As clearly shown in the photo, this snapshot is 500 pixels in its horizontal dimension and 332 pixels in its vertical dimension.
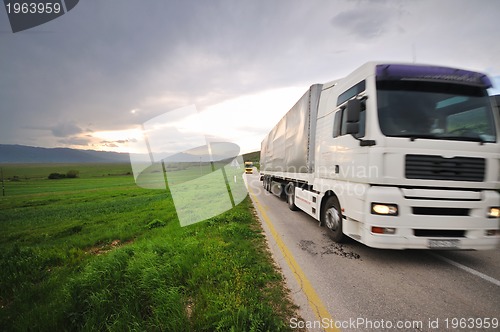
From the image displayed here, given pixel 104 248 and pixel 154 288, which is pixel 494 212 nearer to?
pixel 154 288

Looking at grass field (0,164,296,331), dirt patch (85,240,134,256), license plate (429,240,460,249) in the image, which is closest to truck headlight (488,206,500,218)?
license plate (429,240,460,249)

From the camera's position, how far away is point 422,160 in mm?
3562

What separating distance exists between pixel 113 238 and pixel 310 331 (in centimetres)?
662

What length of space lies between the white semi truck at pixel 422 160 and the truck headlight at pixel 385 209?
0.04ft

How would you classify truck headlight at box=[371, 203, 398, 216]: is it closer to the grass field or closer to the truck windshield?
the truck windshield

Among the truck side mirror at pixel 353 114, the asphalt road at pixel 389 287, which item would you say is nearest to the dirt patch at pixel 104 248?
the asphalt road at pixel 389 287

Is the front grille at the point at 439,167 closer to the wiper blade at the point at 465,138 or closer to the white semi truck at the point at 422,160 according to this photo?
the white semi truck at the point at 422,160

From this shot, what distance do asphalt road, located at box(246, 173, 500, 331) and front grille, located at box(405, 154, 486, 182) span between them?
4.84 ft

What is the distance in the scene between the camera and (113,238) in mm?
6941

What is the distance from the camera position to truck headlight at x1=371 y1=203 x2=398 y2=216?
3.53 meters

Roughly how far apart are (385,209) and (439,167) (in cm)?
108

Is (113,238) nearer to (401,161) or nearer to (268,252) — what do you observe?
(268,252)

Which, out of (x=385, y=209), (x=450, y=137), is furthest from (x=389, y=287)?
(x=450, y=137)

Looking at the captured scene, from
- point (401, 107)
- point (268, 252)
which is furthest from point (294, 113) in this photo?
point (268, 252)
